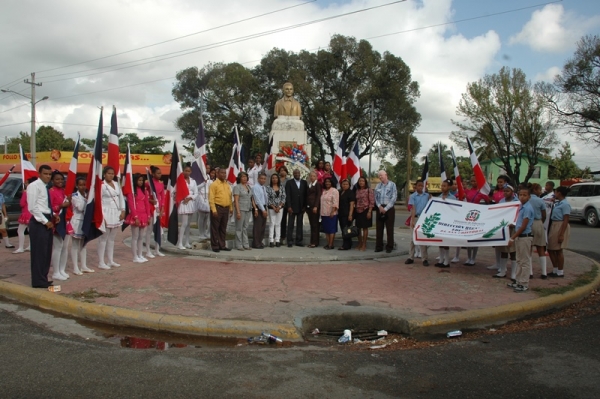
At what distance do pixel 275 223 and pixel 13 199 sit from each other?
320 inches

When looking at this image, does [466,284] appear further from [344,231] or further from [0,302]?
[0,302]

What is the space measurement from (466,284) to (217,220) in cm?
520

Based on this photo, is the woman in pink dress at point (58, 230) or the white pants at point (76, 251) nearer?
the woman in pink dress at point (58, 230)

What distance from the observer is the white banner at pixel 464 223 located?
8156 mm

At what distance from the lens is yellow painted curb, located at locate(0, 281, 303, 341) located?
5.30 metres

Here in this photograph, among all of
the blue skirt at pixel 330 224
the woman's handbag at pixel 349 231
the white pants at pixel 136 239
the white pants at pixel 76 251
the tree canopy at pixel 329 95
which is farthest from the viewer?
the tree canopy at pixel 329 95

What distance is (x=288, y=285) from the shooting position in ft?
24.5

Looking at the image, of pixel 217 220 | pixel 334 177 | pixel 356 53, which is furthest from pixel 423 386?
pixel 356 53

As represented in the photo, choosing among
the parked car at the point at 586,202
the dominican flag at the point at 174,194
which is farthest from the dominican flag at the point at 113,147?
the parked car at the point at 586,202

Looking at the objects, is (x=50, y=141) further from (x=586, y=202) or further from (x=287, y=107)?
(x=586, y=202)

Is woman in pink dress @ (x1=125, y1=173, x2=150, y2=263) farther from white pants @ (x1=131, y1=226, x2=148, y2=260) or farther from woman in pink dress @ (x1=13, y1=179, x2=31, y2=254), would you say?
woman in pink dress @ (x1=13, y1=179, x2=31, y2=254)

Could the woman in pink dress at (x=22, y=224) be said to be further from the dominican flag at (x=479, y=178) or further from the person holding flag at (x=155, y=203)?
the dominican flag at (x=479, y=178)

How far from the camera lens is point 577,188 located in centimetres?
2212

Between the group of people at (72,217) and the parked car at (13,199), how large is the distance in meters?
4.23
